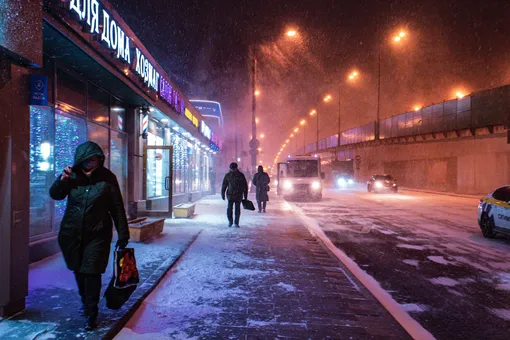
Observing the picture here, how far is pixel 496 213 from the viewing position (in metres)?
8.86

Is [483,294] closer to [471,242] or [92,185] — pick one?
[471,242]

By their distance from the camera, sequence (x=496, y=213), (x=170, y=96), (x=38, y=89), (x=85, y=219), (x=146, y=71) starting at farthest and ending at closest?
(x=170, y=96), (x=146, y=71), (x=496, y=213), (x=38, y=89), (x=85, y=219)

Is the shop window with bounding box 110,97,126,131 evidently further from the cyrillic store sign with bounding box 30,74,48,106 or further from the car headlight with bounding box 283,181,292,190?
the car headlight with bounding box 283,181,292,190

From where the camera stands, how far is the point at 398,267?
252 inches

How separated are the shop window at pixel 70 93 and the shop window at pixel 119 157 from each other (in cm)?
202

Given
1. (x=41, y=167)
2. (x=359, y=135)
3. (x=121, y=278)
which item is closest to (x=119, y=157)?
(x=41, y=167)

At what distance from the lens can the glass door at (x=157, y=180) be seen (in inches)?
472

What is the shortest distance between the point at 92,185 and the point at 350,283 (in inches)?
150

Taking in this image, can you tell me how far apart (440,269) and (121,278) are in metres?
5.29

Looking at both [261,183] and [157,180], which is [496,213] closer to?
[261,183]

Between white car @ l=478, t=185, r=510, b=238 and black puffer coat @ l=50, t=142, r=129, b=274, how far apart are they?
28.5 feet

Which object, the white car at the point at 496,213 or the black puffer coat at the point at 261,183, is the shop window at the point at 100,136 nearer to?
the black puffer coat at the point at 261,183

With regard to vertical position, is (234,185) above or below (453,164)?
below

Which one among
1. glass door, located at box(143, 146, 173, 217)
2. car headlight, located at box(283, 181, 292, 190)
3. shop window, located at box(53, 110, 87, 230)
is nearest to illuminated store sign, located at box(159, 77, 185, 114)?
glass door, located at box(143, 146, 173, 217)
